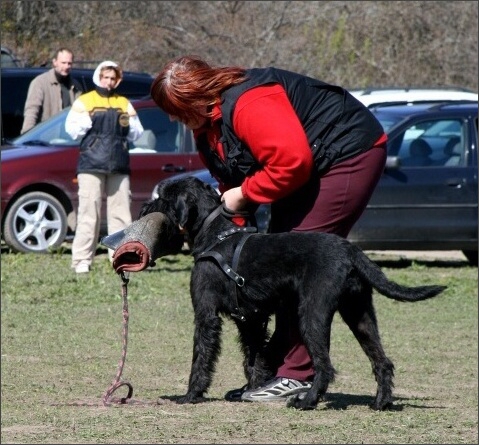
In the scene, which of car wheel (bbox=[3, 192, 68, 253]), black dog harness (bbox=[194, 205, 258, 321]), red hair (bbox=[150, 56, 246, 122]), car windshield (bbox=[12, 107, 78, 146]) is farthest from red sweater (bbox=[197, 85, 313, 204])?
car windshield (bbox=[12, 107, 78, 146])

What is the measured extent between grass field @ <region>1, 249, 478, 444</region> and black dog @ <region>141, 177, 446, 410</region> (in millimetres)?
261

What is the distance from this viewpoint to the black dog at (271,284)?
5.60 metres

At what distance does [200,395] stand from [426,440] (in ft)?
4.13

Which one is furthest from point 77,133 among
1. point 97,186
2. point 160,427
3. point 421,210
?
point 160,427

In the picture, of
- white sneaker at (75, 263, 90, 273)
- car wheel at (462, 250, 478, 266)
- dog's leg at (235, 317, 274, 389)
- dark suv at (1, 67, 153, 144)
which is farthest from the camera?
dark suv at (1, 67, 153, 144)

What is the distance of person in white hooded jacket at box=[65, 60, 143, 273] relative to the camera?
458 inches

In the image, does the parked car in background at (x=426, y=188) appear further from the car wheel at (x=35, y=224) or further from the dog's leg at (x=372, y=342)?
the dog's leg at (x=372, y=342)

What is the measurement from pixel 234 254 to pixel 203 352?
1.68ft

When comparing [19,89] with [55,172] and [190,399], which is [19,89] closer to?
[55,172]

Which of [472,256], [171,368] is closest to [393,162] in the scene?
[472,256]

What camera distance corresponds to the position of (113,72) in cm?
1164

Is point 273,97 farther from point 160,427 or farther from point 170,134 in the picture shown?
point 170,134

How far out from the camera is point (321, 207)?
19.1 feet

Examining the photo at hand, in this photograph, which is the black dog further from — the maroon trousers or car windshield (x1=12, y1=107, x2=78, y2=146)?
car windshield (x1=12, y1=107, x2=78, y2=146)
